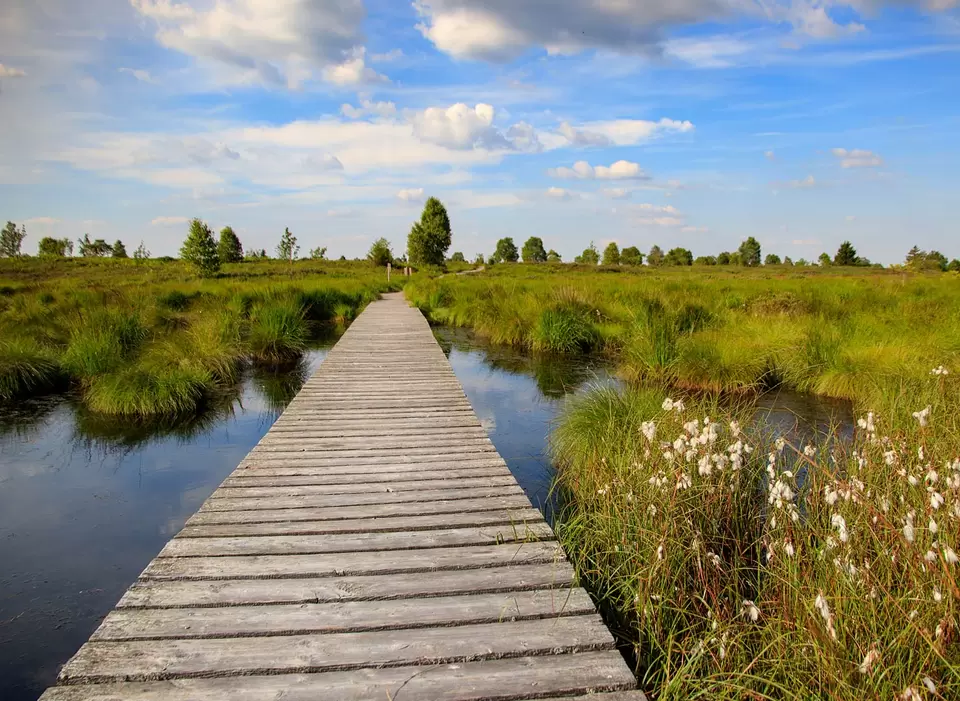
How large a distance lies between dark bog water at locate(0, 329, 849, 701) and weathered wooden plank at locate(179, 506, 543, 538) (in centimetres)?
96

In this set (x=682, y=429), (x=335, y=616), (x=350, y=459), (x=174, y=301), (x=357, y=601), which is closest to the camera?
(x=335, y=616)

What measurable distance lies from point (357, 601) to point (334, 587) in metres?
0.16

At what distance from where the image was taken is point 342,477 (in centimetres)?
404

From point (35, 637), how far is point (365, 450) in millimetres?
2230

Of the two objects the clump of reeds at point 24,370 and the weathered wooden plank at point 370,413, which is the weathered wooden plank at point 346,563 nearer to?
the weathered wooden plank at point 370,413

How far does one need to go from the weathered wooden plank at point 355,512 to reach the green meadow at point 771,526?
48 centimetres

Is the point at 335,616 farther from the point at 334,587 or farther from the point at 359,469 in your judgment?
the point at 359,469

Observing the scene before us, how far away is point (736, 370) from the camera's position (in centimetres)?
838

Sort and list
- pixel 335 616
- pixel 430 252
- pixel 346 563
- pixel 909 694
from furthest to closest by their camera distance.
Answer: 1. pixel 430 252
2. pixel 346 563
3. pixel 335 616
4. pixel 909 694

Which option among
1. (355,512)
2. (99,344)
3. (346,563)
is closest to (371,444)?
(355,512)

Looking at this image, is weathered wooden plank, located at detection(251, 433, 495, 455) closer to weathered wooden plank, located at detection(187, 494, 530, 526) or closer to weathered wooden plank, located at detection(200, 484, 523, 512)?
weathered wooden plank, located at detection(200, 484, 523, 512)

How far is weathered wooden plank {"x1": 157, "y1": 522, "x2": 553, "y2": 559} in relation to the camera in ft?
9.81

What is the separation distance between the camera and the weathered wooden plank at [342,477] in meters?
3.95

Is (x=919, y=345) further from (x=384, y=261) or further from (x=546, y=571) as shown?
(x=384, y=261)
